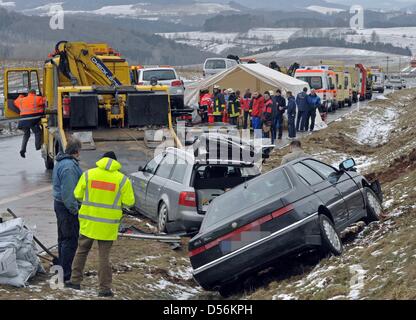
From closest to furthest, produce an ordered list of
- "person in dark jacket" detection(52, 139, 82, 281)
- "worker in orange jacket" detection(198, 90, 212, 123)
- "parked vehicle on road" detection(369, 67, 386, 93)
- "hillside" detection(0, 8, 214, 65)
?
"person in dark jacket" detection(52, 139, 82, 281)
"worker in orange jacket" detection(198, 90, 212, 123)
"parked vehicle on road" detection(369, 67, 386, 93)
"hillside" detection(0, 8, 214, 65)

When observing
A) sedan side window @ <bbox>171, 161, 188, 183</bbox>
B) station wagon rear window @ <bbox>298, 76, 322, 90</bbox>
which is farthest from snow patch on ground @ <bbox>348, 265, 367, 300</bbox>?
station wagon rear window @ <bbox>298, 76, 322, 90</bbox>

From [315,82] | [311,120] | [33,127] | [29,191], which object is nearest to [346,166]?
[29,191]

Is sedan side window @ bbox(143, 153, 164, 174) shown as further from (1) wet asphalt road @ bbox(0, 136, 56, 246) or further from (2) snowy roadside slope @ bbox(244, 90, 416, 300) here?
(2) snowy roadside slope @ bbox(244, 90, 416, 300)

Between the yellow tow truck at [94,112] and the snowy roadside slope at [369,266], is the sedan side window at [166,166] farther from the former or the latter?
the yellow tow truck at [94,112]

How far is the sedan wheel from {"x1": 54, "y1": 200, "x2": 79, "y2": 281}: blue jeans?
3.58 metres

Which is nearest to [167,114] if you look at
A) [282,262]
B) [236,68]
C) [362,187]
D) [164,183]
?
[164,183]

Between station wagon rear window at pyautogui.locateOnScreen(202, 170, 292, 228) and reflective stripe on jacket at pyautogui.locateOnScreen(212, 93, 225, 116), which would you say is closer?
station wagon rear window at pyautogui.locateOnScreen(202, 170, 292, 228)

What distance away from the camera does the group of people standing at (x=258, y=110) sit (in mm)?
28172

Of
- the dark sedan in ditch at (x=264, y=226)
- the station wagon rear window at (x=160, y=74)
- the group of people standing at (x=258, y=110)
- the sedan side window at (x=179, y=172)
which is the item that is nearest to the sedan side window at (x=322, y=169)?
the dark sedan in ditch at (x=264, y=226)

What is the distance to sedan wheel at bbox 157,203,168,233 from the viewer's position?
14242mm

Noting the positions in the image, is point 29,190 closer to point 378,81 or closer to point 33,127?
point 33,127

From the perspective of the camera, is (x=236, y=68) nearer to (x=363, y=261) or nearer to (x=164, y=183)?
(x=164, y=183)

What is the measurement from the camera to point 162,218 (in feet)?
47.2

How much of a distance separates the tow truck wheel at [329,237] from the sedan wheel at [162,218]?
3927mm
